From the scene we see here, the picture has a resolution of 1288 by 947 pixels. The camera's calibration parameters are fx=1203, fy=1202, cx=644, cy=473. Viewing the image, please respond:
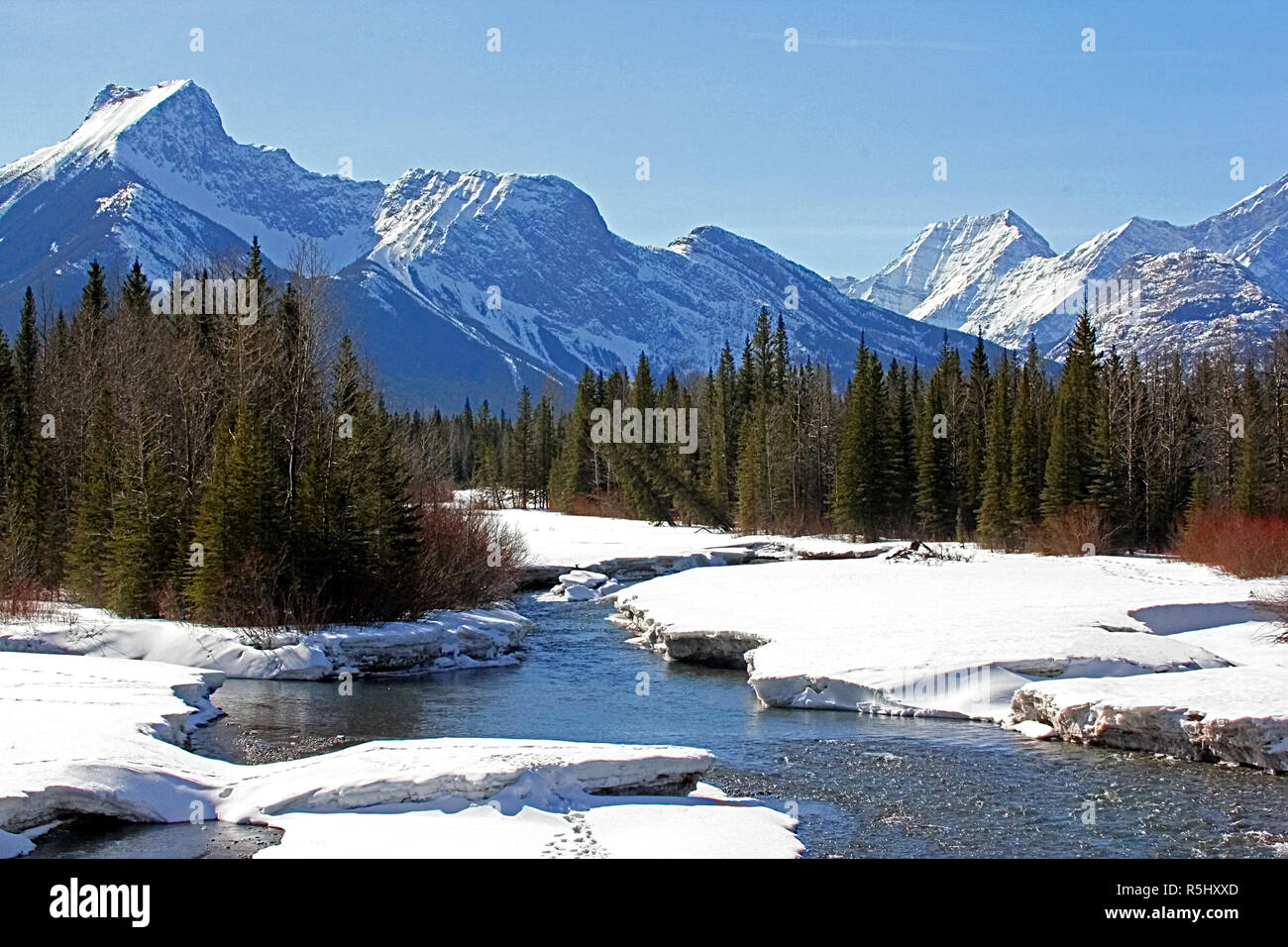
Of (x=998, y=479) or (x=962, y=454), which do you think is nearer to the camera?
(x=998, y=479)

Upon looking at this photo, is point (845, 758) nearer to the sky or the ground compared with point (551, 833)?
nearer to the ground

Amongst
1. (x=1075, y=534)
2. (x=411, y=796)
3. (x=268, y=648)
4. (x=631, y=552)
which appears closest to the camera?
(x=411, y=796)

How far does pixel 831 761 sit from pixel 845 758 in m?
0.36

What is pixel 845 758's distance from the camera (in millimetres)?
20922

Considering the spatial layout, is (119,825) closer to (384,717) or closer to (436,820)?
(436,820)

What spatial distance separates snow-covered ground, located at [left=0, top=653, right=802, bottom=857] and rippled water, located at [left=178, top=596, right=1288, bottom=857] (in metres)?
1.74

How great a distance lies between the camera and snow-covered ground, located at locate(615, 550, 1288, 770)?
2148 centimetres

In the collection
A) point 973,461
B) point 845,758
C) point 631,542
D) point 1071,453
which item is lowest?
point 845,758

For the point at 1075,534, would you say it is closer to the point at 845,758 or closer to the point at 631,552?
→ the point at 631,552

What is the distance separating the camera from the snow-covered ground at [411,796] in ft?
47.5

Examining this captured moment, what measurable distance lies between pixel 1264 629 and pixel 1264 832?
691 inches

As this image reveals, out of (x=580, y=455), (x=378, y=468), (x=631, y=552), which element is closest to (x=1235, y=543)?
(x=631, y=552)

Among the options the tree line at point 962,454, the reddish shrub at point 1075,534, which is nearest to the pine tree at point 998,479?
the tree line at point 962,454

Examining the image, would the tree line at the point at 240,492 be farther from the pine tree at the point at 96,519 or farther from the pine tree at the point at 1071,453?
the pine tree at the point at 1071,453
